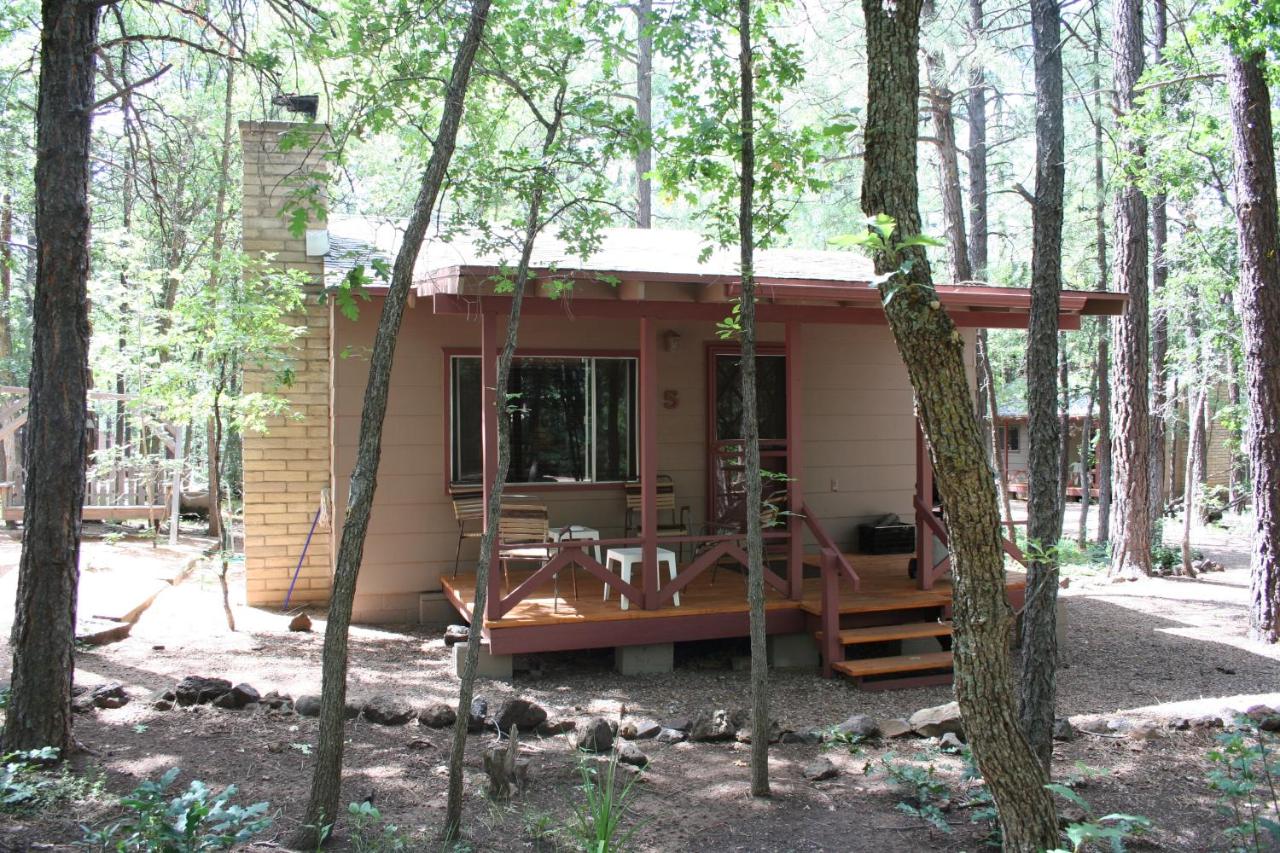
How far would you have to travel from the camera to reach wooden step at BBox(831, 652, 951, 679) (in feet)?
22.7

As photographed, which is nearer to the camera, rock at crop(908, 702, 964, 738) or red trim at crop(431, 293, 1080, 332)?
rock at crop(908, 702, 964, 738)

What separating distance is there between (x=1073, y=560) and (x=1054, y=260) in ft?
4.74

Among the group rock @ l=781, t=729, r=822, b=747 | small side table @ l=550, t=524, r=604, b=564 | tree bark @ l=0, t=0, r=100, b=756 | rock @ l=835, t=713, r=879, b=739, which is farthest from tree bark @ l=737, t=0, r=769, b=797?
small side table @ l=550, t=524, r=604, b=564

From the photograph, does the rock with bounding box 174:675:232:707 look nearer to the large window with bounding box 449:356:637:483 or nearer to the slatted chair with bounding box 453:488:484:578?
the slatted chair with bounding box 453:488:484:578

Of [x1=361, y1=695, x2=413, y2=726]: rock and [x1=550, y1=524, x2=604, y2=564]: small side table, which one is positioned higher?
[x1=550, y1=524, x2=604, y2=564]: small side table

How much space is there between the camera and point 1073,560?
3.71 metres

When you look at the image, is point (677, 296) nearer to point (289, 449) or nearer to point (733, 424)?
point (733, 424)

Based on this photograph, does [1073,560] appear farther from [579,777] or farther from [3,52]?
[3,52]

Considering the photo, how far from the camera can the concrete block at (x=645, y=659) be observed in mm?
7141

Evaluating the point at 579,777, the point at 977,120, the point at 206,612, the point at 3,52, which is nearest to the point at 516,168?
the point at 579,777

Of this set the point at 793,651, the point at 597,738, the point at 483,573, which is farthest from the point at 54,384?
the point at 793,651

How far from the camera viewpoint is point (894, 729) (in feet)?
18.1

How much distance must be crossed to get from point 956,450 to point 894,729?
3171 mm

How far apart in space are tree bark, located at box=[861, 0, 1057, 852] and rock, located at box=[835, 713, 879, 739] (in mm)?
2442
